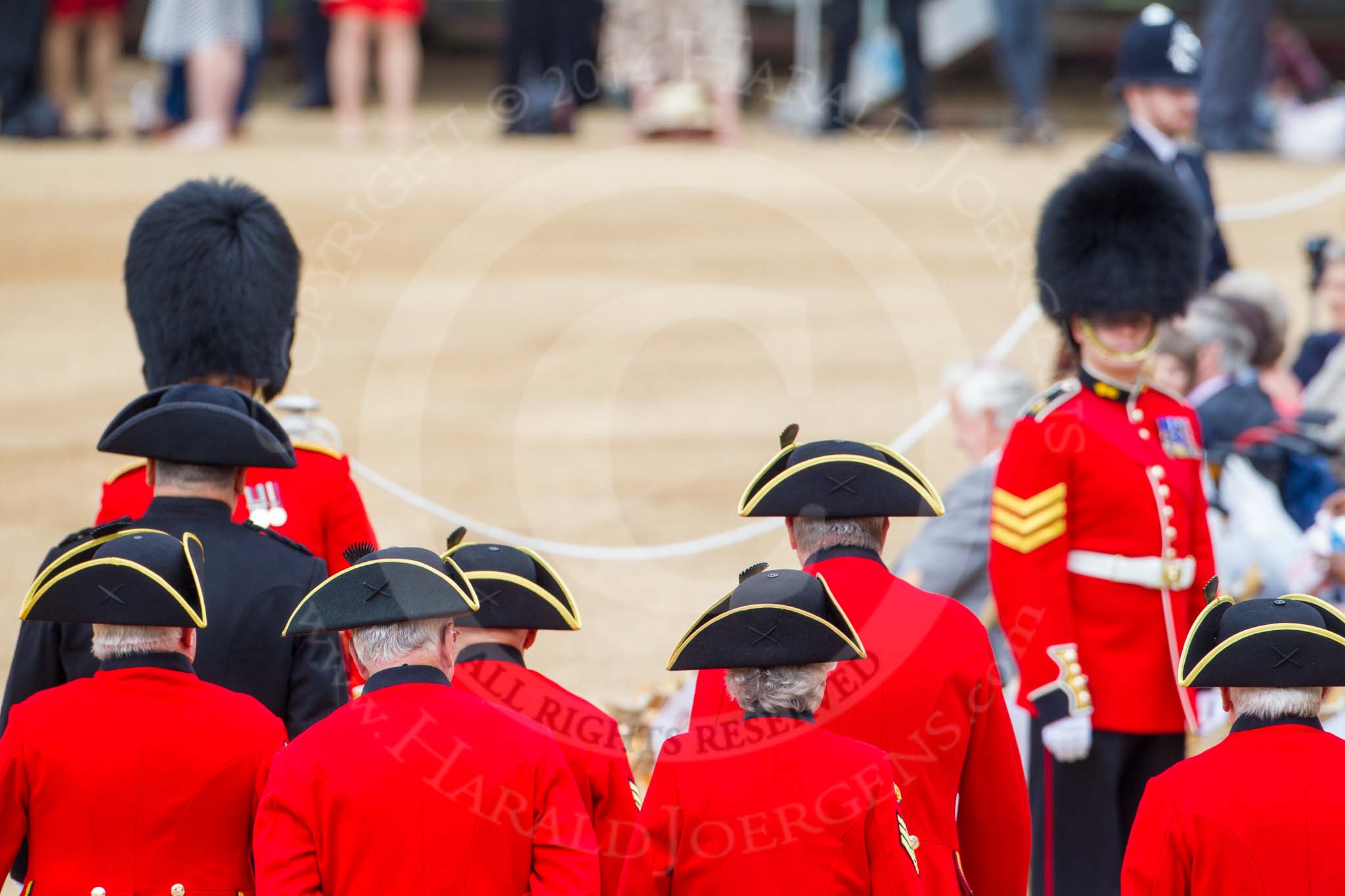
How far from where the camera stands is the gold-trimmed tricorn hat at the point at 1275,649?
8.49 ft

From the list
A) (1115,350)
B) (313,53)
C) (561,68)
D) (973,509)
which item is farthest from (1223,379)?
(313,53)

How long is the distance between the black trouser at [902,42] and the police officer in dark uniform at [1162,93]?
460cm

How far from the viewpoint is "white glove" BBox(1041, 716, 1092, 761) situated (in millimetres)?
3572

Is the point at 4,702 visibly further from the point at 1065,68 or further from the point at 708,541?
the point at 1065,68

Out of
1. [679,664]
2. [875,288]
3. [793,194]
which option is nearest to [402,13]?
[793,194]

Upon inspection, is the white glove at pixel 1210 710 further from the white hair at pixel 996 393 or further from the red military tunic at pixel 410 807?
the red military tunic at pixel 410 807

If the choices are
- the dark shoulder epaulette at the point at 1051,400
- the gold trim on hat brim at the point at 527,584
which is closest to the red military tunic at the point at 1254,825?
the gold trim on hat brim at the point at 527,584

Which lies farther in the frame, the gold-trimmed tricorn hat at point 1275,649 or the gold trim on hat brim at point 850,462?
the gold trim on hat brim at point 850,462

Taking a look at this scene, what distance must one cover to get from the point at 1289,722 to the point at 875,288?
19.9ft

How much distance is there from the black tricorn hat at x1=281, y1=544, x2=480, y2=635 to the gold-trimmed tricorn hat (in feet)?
3.54

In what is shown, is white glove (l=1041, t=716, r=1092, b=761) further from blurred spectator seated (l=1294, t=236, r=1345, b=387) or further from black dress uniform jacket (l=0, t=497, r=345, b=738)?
blurred spectator seated (l=1294, t=236, r=1345, b=387)

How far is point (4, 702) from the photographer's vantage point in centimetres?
274

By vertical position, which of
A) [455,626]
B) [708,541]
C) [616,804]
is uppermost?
[455,626]

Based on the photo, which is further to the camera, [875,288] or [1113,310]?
[875,288]
